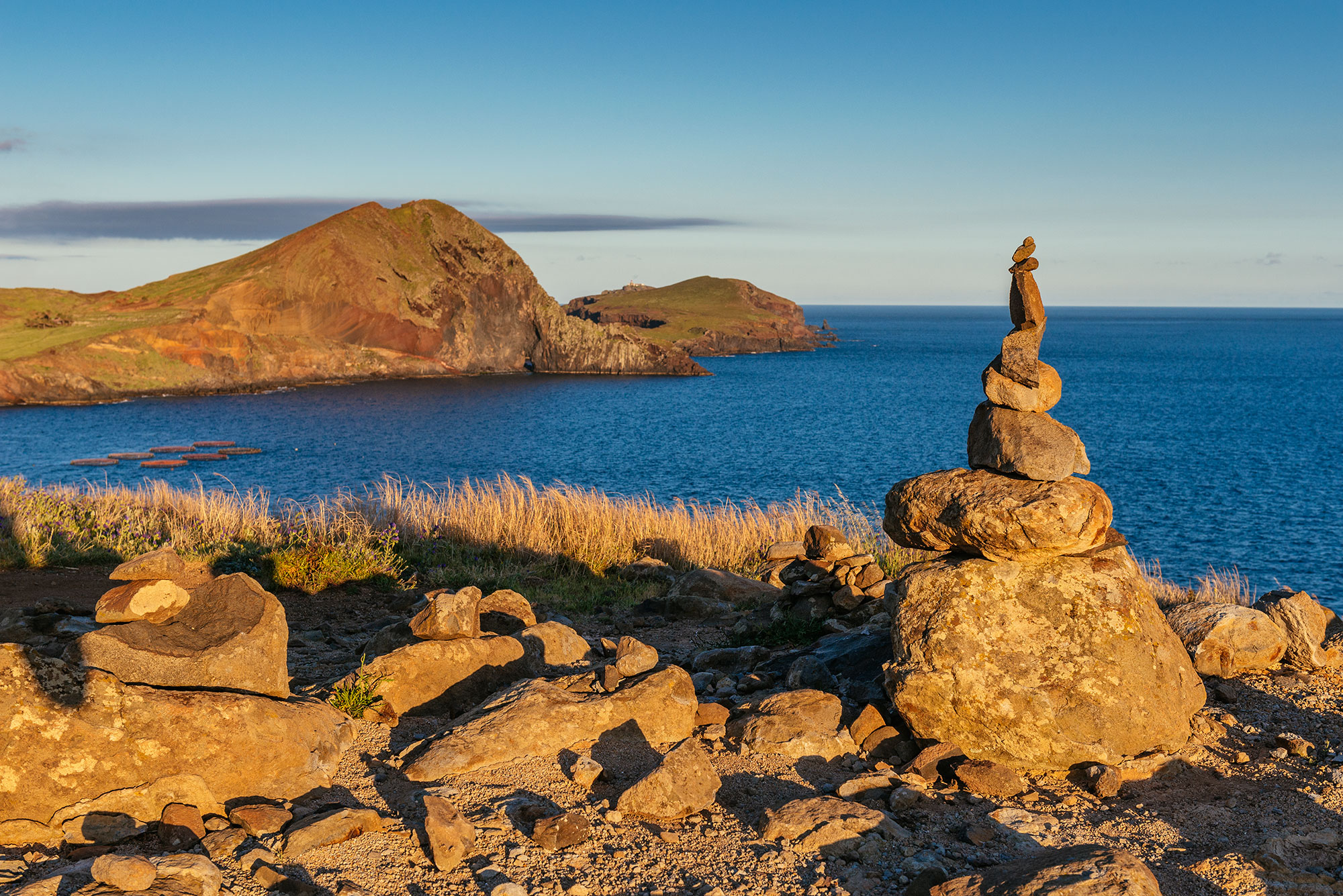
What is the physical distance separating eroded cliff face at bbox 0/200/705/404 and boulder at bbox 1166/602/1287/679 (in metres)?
84.7

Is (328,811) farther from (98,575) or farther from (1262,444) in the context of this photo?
(1262,444)

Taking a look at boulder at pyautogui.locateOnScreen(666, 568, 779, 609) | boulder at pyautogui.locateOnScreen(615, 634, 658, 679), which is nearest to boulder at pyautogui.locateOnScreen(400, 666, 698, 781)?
boulder at pyautogui.locateOnScreen(615, 634, 658, 679)

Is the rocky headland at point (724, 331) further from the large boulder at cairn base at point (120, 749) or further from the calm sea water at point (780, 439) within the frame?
the large boulder at cairn base at point (120, 749)

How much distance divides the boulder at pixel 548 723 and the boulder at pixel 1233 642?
4.55 meters

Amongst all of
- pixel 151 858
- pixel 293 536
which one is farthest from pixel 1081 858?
pixel 293 536

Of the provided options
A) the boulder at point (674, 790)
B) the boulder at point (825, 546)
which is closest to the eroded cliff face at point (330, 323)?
the boulder at point (825, 546)

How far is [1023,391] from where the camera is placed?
Result: 23.1 ft

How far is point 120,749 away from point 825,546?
8.13 m

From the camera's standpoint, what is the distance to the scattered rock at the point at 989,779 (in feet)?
19.4

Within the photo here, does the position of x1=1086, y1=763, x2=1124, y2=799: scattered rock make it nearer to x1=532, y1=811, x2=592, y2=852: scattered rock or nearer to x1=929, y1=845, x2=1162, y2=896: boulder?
x1=929, y1=845, x2=1162, y2=896: boulder

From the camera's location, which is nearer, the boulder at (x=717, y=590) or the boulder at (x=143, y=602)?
the boulder at (x=143, y=602)

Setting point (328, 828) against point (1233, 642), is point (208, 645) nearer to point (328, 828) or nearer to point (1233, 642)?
point (328, 828)

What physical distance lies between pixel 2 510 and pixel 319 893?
14338 mm

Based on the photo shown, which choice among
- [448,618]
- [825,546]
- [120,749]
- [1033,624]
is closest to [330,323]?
[825,546]
